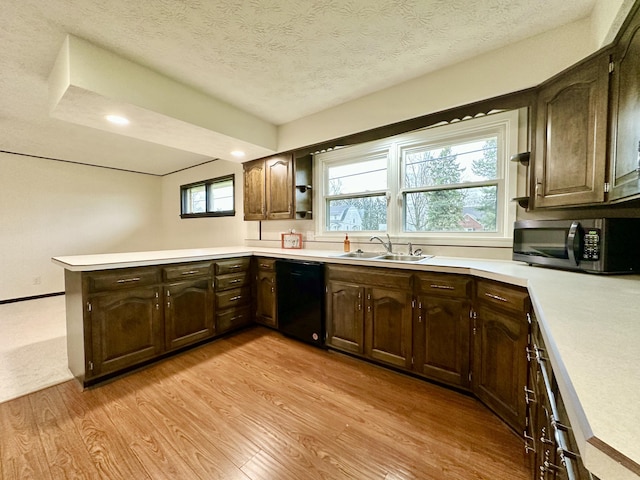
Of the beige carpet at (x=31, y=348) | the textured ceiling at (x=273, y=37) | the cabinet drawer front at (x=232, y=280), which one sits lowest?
the beige carpet at (x=31, y=348)

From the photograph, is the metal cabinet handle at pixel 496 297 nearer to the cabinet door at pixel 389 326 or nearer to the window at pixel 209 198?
the cabinet door at pixel 389 326

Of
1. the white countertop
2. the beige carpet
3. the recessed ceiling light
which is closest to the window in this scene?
the recessed ceiling light

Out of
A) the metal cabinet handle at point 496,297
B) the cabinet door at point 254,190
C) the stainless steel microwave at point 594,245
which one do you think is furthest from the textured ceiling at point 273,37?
the metal cabinet handle at point 496,297

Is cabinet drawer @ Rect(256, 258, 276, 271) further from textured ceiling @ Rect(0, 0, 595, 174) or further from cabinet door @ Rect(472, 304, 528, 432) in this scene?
cabinet door @ Rect(472, 304, 528, 432)

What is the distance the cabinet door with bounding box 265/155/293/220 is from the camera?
10.5ft

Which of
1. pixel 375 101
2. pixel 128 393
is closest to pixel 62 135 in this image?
pixel 128 393

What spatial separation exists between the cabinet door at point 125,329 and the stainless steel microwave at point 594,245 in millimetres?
3009

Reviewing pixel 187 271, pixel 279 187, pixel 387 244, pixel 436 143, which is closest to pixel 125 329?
pixel 187 271

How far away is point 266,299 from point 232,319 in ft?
1.39

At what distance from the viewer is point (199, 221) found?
4.93m

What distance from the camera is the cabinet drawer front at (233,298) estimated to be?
9.22 feet

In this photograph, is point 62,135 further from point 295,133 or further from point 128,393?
point 128,393

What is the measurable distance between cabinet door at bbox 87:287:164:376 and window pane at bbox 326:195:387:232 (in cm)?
202

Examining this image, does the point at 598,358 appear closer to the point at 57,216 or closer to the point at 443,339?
the point at 443,339
